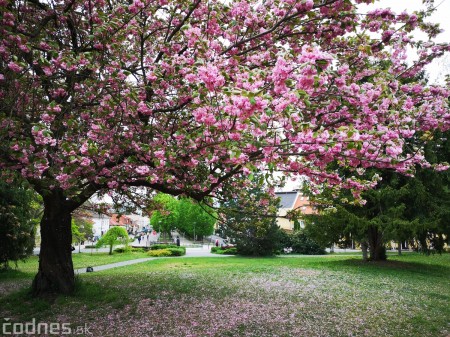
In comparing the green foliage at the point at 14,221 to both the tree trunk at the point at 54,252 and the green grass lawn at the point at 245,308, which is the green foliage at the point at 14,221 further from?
the tree trunk at the point at 54,252

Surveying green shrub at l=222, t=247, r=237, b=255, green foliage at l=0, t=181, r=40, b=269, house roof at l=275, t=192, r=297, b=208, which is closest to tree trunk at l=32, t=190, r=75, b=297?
green foliage at l=0, t=181, r=40, b=269

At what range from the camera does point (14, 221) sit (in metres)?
12.3

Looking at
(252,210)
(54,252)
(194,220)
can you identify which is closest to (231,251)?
(194,220)

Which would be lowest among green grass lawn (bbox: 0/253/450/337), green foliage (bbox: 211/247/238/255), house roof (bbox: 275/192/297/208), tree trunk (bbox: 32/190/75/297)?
green foliage (bbox: 211/247/238/255)

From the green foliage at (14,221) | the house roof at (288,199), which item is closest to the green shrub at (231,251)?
the green foliage at (14,221)

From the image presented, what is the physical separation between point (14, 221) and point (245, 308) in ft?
31.8

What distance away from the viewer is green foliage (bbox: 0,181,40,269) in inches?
482

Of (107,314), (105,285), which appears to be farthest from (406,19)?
(105,285)

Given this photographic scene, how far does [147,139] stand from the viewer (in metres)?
6.06

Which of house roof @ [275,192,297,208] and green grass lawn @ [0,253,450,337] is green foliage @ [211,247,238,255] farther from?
house roof @ [275,192,297,208]

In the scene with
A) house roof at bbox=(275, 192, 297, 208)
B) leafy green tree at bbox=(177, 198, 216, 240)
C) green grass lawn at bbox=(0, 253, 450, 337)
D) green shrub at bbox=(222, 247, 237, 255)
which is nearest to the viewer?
green grass lawn at bbox=(0, 253, 450, 337)

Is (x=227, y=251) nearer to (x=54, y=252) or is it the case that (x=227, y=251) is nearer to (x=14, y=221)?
(x=14, y=221)

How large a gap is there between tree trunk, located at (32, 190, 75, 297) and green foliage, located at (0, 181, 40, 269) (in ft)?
13.4

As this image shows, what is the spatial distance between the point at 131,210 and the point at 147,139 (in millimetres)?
5883
